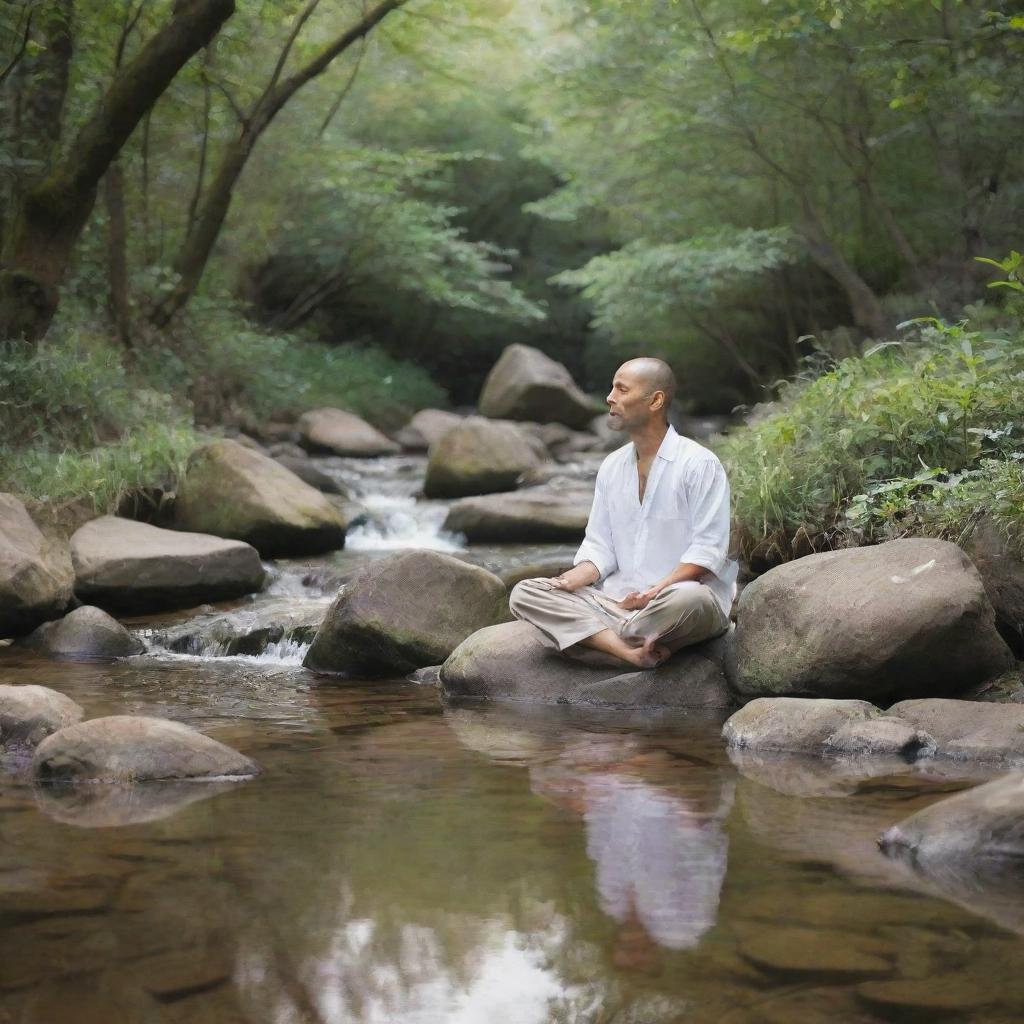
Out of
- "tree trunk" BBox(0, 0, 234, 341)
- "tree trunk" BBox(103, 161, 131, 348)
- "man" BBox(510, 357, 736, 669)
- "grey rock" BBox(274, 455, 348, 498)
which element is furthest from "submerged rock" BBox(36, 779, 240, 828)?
"tree trunk" BBox(103, 161, 131, 348)

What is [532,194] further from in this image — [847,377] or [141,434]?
[847,377]

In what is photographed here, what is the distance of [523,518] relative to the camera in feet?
34.3

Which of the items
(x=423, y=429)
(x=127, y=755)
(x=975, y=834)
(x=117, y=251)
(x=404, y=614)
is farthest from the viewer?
(x=423, y=429)

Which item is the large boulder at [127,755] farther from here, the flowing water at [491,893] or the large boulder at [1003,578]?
the large boulder at [1003,578]

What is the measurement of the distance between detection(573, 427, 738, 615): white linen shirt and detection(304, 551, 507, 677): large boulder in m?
1.18

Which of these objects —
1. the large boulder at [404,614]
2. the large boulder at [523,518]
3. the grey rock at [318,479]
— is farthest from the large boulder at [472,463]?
the large boulder at [404,614]

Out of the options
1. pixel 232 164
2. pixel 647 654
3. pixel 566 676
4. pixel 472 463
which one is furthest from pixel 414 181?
pixel 647 654

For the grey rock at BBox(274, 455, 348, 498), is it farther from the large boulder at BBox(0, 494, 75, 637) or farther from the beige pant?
the beige pant

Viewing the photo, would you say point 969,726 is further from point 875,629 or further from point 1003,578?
point 1003,578

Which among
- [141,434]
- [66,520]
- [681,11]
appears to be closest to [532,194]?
[681,11]

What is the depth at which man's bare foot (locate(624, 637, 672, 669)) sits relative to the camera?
5.66 m

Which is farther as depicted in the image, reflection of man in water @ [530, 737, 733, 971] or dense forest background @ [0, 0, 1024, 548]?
dense forest background @ [0, 0, 1024, 548]

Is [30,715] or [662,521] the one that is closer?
[30,715]

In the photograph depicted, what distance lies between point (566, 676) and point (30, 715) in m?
2.41
